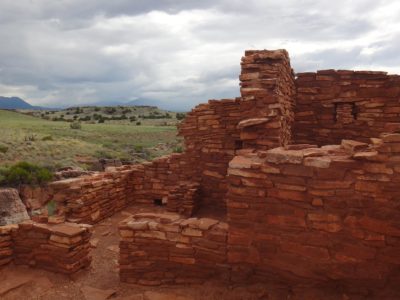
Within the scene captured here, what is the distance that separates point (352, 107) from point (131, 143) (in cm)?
2120

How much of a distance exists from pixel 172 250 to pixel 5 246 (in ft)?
10.5

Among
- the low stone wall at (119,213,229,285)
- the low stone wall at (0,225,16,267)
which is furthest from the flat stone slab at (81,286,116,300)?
the low stone wall at (0,225,16,267)

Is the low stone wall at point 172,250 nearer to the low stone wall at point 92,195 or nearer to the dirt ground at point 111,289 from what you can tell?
the dirt ground at point 111,289

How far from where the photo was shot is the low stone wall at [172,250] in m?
5.13

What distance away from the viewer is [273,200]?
185 inches

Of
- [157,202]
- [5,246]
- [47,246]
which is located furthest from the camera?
[157,202]

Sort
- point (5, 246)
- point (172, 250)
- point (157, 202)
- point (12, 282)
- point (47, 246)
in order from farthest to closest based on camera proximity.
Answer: point (157, 202) < point (5, 246) < point (47, 246) < point (12, 282) < point (172, 250)

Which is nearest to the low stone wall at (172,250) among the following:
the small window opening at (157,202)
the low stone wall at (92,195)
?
the low stone wall at (92,195)

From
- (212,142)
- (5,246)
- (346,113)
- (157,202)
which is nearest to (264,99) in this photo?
(212,142)

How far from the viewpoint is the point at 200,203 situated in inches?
348

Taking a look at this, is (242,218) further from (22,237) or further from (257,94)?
(22,237)

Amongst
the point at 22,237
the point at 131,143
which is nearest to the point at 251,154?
the point at 22,237

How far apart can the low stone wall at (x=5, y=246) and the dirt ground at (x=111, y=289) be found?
0.15 m

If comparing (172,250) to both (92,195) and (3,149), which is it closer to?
(92,195)
